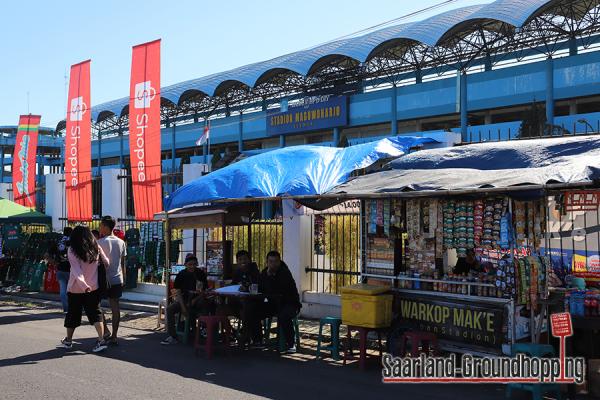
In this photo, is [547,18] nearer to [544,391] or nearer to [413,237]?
[413,237]

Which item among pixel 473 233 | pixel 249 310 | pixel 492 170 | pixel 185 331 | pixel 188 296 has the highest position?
pixel 492 170

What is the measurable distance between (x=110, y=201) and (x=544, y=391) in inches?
594

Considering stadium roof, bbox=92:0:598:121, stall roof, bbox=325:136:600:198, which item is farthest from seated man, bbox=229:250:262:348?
stadium roof, bbox=92:0:598:121

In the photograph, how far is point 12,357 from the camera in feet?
27.5

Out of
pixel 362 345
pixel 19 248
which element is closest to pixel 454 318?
pixel 362 345

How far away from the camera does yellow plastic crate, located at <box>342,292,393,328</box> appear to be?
8086 millimetres

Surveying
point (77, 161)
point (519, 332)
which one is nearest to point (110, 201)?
point (77, 161)

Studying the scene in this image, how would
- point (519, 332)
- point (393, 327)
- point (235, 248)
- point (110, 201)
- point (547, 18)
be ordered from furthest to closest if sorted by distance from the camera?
1. point (547, 18)
2. point (110, 201)
3. point (235, 248)
4. point (393, 327)
5. point (519, 332)

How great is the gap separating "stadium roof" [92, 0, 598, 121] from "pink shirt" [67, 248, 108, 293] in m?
23.8

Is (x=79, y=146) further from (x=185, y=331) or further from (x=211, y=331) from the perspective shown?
(x=211, y=331)

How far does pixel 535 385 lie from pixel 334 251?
6.15 metres

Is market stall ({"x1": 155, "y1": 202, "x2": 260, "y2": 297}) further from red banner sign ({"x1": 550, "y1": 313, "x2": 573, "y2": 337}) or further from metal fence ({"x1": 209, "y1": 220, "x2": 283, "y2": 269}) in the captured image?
red banner sign ({"x1": 550, "y1": 313, "x2": 573, "y2": 337})

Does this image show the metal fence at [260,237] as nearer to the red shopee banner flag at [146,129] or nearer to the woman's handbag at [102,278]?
the red shopee banner flag at [146,129]

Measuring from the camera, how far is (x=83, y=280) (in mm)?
8758
